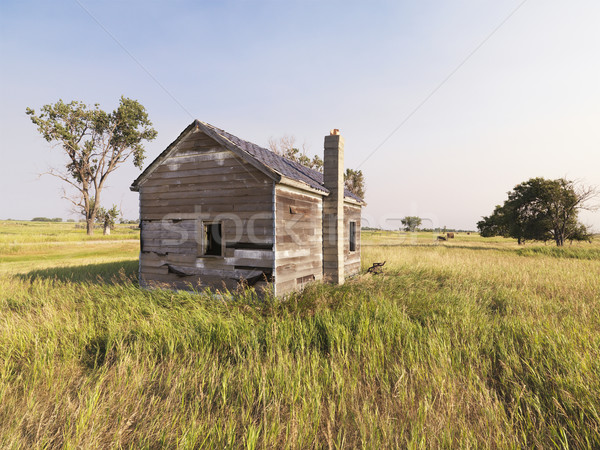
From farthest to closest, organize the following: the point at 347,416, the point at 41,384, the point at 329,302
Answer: the point at 329,302 < the point at 41,384 < the point at 347,416

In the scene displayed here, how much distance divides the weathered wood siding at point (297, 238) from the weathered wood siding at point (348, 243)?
2440mm

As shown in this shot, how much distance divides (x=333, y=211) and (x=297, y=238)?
2.07m

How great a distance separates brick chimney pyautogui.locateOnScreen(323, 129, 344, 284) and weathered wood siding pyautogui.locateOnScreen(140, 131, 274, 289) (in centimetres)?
286

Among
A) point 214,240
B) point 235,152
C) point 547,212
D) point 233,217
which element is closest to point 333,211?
point 233,217

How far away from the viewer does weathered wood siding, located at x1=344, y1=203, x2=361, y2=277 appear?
1155cm

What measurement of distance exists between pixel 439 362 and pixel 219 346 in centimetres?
345

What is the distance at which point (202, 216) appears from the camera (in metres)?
8.25

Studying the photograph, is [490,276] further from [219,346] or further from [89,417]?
[89,417]

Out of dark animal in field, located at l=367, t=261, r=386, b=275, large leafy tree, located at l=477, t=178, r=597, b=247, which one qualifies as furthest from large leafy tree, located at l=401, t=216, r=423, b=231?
dark animal in field, located at l=367, t=261, r=386, b=275

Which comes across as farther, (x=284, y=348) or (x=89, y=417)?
(x=284, y=348)

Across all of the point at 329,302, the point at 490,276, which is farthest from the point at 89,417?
the point at 490,276

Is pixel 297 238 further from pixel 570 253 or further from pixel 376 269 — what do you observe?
pixel 570 253

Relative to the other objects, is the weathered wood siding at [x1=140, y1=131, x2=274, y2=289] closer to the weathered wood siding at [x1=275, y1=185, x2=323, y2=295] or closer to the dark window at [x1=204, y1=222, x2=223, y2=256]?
the weathered wood siding at [x1=275, y1=185, x2=323, y2=295]

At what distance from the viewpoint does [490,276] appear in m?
10.7
